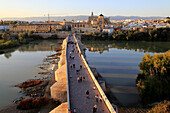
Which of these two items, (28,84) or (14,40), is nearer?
(28,84)

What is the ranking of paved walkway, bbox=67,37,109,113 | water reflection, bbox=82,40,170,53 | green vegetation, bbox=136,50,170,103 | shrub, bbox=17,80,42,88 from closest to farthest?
paved walkway, bbox=67,37,109,113, green vegetation, bbox=136,50,170,103, shrub, bbox=17,80,42,88, water reflection, bbox=82,40,170,53

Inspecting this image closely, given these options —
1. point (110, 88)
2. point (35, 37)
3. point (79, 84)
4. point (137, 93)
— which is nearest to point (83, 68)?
point (110, 88)

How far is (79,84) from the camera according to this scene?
10438 mm

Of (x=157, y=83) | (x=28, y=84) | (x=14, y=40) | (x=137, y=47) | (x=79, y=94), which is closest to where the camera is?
(x=79, y=94)

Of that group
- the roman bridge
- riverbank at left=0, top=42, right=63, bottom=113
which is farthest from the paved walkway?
riverbank at left=0, top=42, right=63, bottom=113

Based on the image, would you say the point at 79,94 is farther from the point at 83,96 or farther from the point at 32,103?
the point at 32,103

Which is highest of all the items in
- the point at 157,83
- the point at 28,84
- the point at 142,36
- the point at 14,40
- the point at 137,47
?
the point at 142,36

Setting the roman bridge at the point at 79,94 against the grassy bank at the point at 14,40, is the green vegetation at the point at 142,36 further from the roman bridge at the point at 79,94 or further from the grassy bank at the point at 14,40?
the roman bridge at the point at 79,94

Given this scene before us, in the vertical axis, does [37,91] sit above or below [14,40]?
below

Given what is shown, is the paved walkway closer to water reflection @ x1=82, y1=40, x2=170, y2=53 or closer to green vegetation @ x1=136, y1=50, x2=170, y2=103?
green vegetation @ x1=136, y1=50, x2=170, y2=103

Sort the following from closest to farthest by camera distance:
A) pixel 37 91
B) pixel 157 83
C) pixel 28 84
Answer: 1. pixel 157 83
2. pixel 37 91
3. pixel 28 84

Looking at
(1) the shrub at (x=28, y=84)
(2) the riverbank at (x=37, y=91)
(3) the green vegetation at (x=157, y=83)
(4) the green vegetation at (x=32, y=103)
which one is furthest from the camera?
(1) the shrub at (x=28, y=84)

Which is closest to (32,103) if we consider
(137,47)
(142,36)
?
(137,47)

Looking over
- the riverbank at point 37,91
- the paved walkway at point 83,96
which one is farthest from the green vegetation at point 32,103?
the paved walkway at point 83,96
